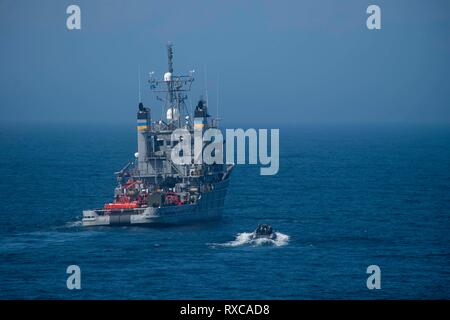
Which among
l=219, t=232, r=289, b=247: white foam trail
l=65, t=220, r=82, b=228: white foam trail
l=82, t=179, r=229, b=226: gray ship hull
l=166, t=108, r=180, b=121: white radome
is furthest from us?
l=166, t=108, r=180, b=121: white radome

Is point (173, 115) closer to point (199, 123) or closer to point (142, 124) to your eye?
point (142, 124)

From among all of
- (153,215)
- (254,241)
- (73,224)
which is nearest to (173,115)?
(153,215)

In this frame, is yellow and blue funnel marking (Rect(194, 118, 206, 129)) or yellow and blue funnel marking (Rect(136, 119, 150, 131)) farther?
yellow and blue funnel marking (Rect(136, 119, 150, 131))

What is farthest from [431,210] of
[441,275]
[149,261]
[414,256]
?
[149,261]

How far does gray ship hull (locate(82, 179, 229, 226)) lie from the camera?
10169 cm

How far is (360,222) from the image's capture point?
109m

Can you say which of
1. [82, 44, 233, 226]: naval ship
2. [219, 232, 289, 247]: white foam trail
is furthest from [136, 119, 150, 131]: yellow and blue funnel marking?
[219, 232, 289, 247]: white foam trail

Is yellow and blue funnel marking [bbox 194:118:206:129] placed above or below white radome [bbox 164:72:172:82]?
below

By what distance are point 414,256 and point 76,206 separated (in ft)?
157

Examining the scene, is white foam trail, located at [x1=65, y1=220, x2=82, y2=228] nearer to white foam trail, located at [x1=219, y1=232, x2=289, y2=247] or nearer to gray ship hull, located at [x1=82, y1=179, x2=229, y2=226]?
gray ship hull, located at [x1=82, y1=179, x2=229, y2=226]

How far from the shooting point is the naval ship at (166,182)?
338ft

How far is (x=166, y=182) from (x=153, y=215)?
30.8 ft
